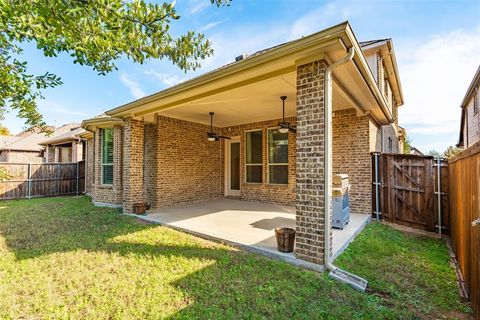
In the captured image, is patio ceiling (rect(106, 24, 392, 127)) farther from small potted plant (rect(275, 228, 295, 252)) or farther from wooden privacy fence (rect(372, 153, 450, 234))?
small potted plant (rect(275, 228, 295, 252))

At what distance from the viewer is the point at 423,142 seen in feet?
123

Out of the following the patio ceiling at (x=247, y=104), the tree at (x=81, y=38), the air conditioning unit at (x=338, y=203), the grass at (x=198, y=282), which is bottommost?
the grass at (x=198, y=282)

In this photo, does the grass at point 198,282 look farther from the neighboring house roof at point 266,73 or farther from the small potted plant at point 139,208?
the neighboring house roof at point 266,73

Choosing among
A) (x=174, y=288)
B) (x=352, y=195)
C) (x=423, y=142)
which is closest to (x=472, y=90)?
(x=352, y=195)

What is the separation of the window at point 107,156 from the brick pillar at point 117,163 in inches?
20.6

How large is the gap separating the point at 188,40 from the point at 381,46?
8.06 m

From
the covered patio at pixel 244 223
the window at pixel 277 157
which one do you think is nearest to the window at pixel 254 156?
the window at pixel 277 157

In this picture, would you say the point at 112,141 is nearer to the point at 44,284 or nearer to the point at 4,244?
the point at 4,244

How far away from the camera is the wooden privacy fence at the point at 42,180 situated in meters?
11.0

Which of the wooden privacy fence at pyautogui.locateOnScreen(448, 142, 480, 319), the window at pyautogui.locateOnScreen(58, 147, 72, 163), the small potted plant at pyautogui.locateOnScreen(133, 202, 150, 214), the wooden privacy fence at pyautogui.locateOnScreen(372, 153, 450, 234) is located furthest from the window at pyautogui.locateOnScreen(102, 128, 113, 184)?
the window at pyautogui.locateOnScreen(58, 147, 72, 163)

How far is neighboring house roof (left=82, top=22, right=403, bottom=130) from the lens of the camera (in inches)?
125

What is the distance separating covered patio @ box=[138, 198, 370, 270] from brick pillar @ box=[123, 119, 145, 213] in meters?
0.67

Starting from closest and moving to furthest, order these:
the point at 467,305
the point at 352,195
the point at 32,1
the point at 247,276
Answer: the point at 32,1 → the point at 467,305 → the point at 247,276 → the point at 352,195

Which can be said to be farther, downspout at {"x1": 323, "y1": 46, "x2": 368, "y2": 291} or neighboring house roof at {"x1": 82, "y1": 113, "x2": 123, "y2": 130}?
neighboring house roof at {"x1": 82, "y1": 113, "x2": 123, "y2": 130}
